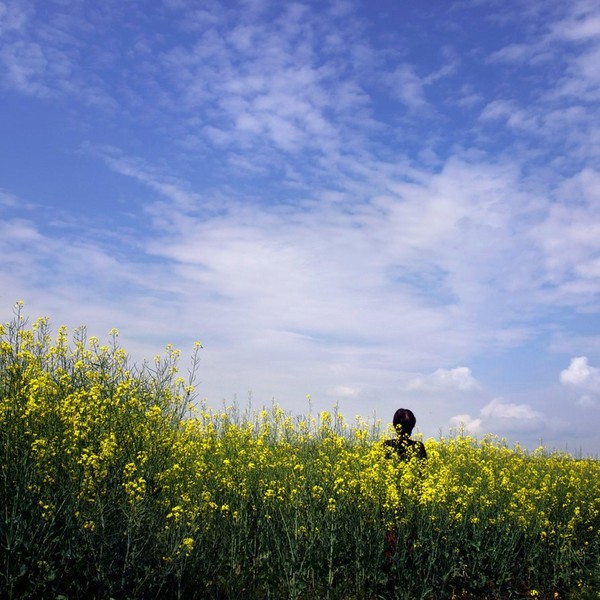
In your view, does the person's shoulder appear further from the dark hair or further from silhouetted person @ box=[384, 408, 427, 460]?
the dark hair

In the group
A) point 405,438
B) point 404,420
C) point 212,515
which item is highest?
point 404,420

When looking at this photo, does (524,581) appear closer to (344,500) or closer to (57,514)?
(344,500)

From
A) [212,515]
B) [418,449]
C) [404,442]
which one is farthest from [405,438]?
[212,515]

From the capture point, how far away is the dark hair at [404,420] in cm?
821

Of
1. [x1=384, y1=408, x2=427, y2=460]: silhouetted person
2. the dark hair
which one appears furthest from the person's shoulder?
the dark hair

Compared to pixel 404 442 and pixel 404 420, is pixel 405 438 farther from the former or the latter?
pixel 404 420

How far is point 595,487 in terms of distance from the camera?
11.7 meters

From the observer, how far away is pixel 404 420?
8234 mm

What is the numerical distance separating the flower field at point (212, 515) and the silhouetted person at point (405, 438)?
0.22 m

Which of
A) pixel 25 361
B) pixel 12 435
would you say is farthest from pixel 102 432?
pixel 25 361

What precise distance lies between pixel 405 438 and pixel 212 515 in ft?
9.76

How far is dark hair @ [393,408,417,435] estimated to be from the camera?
821 cm

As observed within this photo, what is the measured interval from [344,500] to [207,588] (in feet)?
5.77

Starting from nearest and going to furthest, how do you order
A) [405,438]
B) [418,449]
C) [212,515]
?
[212,515], [418,449], [405,438]
